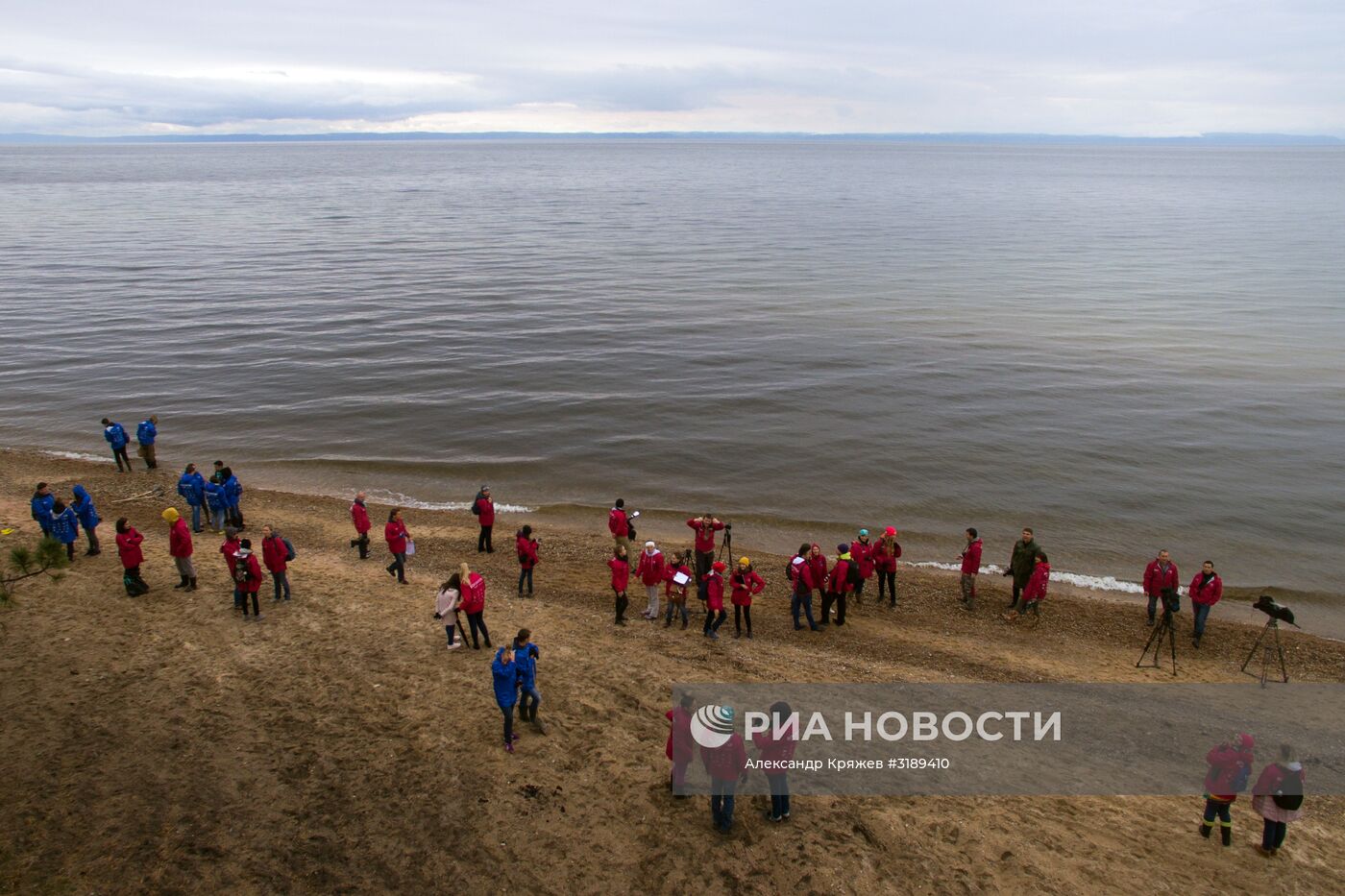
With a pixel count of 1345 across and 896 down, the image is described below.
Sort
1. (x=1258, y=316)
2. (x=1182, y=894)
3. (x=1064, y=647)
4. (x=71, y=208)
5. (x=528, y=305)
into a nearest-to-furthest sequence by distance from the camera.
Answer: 1. (x=1182, y=894)
2. (x=1064, y=647)
3. (x=1258, y=316)
4. (x=528, y=305)
5. (x=71, y=208)

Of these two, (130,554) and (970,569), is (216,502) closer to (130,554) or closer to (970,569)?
(130,554)

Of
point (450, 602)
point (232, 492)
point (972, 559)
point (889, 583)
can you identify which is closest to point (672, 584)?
point (450, 602)

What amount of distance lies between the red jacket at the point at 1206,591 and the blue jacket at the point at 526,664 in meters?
12.5

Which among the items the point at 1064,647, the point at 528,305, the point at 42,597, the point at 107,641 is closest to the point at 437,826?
the point at 107,641

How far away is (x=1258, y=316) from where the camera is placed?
151 ft

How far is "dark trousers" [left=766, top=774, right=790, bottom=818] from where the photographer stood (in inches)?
381

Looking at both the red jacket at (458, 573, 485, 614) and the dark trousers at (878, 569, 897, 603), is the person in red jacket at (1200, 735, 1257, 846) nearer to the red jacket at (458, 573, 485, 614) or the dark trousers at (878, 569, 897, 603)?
the dark trousers at (878, 569, 897, 603)

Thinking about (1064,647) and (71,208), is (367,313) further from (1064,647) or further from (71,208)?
(71,208)

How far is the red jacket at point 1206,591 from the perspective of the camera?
50.7 ft

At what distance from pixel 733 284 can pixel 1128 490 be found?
34.3 metres

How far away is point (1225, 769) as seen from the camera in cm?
955

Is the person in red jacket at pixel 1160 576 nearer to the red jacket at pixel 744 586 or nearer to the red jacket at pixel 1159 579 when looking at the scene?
the red jacket at pixel 1159 579

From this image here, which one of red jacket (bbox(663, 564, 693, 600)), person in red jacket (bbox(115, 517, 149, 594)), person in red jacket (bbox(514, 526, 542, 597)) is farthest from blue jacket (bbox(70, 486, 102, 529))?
red jacket (bbox(663, 564, 693, 600))

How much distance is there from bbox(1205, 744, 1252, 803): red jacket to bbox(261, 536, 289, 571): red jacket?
14437 mm
